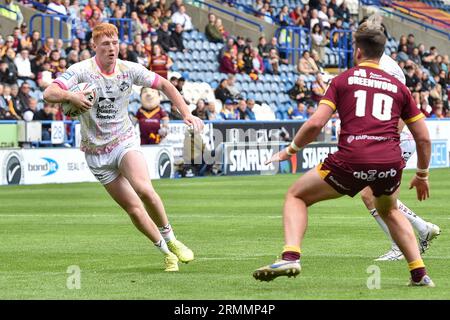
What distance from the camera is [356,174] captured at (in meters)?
9.70

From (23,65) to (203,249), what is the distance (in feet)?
57.0

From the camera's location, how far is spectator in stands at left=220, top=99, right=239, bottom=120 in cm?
3367

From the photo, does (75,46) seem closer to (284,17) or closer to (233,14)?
(233,14)

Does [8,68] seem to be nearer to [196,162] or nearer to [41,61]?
[41,61]

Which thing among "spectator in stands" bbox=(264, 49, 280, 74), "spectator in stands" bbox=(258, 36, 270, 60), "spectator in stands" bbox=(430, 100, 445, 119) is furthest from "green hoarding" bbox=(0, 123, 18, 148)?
"spectator in stands" bbox=(430, 100, 445, 119)

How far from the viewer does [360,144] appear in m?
9.70

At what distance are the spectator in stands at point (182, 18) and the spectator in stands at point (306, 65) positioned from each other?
4241mm

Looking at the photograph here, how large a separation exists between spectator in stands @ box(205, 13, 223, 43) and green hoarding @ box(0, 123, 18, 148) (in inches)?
519

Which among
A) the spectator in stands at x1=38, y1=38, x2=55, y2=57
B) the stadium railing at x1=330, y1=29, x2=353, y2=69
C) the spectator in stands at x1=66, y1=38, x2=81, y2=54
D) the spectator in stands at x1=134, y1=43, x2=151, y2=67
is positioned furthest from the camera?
the stadium railing at x1=330, y1=29, x2=353, y2=69

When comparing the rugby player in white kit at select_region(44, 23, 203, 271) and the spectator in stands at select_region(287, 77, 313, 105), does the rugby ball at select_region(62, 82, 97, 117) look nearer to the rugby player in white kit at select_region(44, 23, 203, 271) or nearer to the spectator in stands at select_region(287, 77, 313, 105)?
the rugby player in white kit at select_region(44, 23, 203, 271)

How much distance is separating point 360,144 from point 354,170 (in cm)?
21

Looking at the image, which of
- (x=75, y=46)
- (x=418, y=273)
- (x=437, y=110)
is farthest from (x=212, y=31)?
(x=418, y=273)

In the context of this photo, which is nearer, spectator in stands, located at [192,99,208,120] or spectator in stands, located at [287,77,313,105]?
spectator in stands, located at [192,99,208,120]

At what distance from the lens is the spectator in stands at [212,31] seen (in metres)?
39.3
